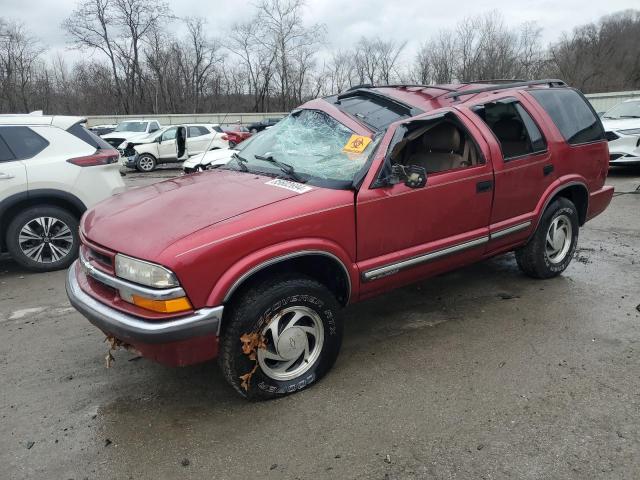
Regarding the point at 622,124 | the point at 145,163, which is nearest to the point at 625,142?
the point at 622,124

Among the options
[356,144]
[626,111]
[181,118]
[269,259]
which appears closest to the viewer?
[269,259]

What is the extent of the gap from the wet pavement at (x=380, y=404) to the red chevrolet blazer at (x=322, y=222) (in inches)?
14.2

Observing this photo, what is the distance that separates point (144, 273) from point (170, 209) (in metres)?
0.57

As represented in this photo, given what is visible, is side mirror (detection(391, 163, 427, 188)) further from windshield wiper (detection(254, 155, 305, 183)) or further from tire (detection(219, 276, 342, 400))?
tire (detection(219, 276, 342, 400))

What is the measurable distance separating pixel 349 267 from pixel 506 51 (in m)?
56.8

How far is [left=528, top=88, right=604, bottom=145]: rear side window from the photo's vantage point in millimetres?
4637

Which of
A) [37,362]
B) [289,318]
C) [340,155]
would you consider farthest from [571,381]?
[37,362]

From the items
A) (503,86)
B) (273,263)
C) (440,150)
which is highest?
(503,86)

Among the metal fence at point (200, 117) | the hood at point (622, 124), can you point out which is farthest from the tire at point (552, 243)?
the metal fence at point (200, 117)

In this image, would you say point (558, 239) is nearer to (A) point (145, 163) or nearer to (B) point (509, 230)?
(B) point (509, 230)

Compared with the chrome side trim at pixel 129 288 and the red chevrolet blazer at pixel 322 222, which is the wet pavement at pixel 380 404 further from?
the chrome side trim at pixel 129 288

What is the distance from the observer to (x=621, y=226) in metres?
7.05

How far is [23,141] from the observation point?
573 cm

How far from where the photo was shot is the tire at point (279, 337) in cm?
282
